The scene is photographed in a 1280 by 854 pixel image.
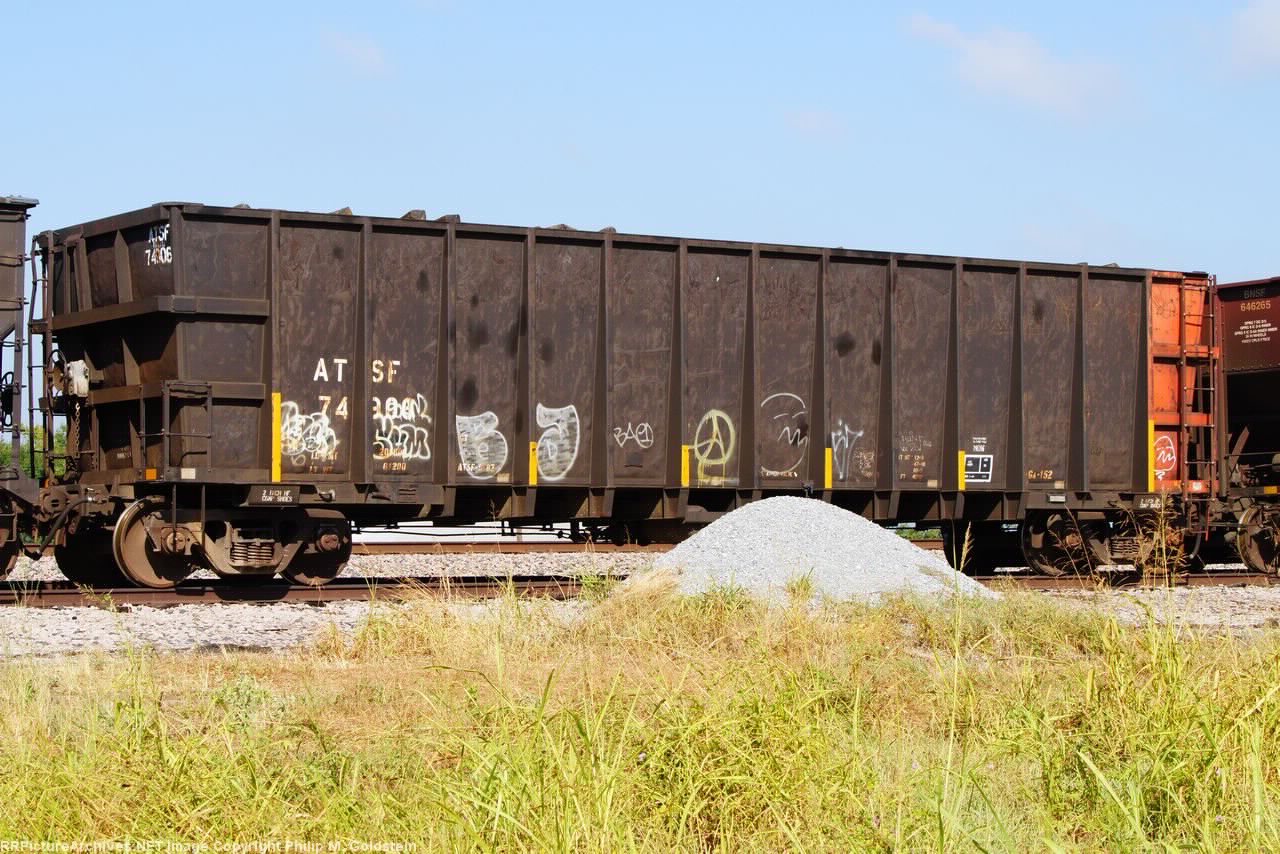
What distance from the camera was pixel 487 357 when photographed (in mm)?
13727

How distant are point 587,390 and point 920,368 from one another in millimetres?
4165

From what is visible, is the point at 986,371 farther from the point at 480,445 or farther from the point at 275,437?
the point at 275,437

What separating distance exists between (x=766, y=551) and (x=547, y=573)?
5.50m

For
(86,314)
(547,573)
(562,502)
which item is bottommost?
(547,573)

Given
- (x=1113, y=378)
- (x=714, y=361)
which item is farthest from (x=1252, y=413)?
(x=714, y=361)

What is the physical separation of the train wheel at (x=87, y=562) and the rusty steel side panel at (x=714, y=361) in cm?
623

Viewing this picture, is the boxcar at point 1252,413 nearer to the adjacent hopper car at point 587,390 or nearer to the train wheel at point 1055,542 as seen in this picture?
the adjacent hopper car at point 587,390

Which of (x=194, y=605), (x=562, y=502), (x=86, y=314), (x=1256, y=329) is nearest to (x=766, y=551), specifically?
(x=562, y=502)

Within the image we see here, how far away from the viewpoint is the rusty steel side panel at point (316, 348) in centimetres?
1298

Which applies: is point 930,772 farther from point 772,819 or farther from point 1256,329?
point 1256,329

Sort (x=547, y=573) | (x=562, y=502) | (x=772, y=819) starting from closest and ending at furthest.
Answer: (x=772, y=819) < (x=562, y=502) < (x=547, y=573)

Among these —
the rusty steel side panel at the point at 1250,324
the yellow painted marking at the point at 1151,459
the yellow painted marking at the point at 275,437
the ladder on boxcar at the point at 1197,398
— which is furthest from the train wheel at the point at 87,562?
the rusty steel side panel at the point at 1250,324

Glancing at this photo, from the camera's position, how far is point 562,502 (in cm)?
1433

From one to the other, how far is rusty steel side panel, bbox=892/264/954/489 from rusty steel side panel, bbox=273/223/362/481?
627 centimetres
